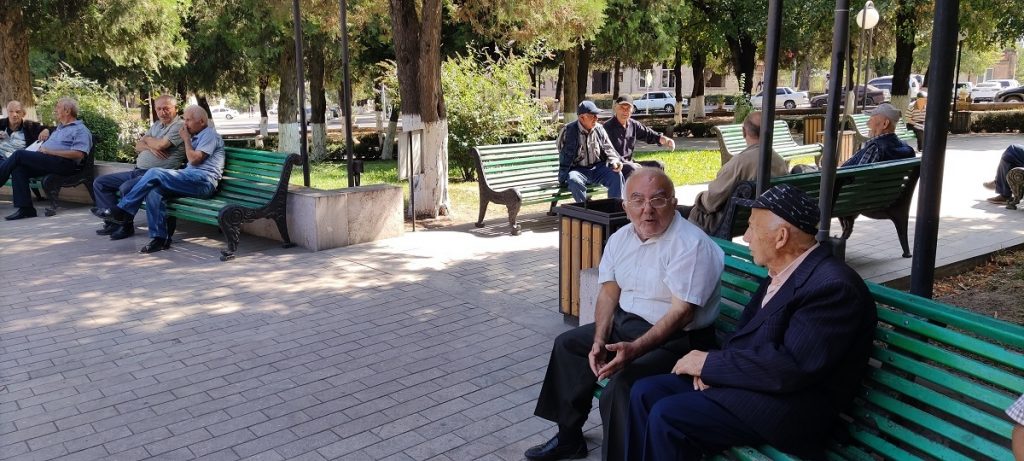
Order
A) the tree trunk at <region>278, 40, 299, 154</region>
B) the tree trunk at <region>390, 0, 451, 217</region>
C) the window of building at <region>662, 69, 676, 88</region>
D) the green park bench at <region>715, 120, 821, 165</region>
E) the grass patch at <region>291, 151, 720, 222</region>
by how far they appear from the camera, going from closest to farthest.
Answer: the tree trunk at <region>390, 0, 451, 217</region> < the grass patch at <region>291, 151, 720, 222</region> < the green park bench at <region>715, 120, 821, 165</region> < the tree trunk at <region>278, 40, 299, 154</region> < the window of building at <region>662, 69, 676, 88</region>

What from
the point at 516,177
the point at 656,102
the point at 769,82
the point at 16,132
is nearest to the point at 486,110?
the point at 516,177

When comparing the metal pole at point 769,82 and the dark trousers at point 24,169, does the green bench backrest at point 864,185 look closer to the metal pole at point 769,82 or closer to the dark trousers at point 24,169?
the metal pole at point 769,82

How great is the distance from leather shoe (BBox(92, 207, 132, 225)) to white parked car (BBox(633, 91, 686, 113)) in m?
44.3

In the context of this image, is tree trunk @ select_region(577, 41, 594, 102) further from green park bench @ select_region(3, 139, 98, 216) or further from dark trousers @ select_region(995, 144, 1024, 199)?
green park bench @ select_region(3, 139, 98, 216)

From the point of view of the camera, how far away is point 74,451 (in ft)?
12.7

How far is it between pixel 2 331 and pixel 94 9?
33.5ft

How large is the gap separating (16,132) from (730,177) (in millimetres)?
9500

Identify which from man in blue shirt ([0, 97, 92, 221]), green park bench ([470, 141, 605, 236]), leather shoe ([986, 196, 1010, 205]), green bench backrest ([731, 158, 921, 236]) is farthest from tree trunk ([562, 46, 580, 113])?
green bench backrest ([731, 158, 921, 236])

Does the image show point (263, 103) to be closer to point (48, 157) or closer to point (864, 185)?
point (48, 157)

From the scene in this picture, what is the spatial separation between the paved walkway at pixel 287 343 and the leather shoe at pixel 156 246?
10 centimetres

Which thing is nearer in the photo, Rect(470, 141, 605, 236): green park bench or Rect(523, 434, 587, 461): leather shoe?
Rect(523, 434, 587, 461): leather shoe

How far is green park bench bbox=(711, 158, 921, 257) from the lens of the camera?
18.9 ft

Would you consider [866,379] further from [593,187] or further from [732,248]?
[593,187]

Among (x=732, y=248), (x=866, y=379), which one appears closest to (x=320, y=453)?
A: (x=732, y=248)
